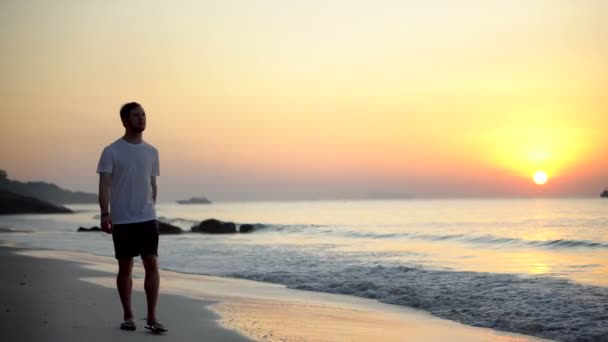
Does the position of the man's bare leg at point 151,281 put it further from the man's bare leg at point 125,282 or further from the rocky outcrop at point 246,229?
the rocky outcrop at point 246,229

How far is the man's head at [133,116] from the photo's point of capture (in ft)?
17.7

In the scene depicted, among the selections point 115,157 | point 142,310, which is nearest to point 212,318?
point 142,310

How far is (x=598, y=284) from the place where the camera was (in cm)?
1048

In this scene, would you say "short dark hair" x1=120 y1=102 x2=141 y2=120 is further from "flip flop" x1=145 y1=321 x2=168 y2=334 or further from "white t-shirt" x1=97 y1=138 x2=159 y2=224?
"flip flop" x1=145 y1=321 x2=168 y2=334

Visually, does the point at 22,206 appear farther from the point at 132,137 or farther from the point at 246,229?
the point at 132,137

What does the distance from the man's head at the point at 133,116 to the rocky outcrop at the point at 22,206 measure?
7971 cm

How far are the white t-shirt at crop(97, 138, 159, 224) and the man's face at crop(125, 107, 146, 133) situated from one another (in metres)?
0.15

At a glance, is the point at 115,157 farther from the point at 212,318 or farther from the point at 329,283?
the point at 329,283

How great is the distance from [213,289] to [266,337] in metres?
4.55

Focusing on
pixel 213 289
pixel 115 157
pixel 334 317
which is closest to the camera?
pixel 115 157

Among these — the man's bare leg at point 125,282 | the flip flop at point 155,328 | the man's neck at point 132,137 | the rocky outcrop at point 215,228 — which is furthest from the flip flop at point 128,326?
the rocky outcrop at point 215,228

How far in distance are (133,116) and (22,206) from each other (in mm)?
85234

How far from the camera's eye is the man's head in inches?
213

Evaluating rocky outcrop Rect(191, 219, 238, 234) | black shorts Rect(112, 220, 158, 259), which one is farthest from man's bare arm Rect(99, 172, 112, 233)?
rocky outcrop Rect(191, 219, 238, 234)
